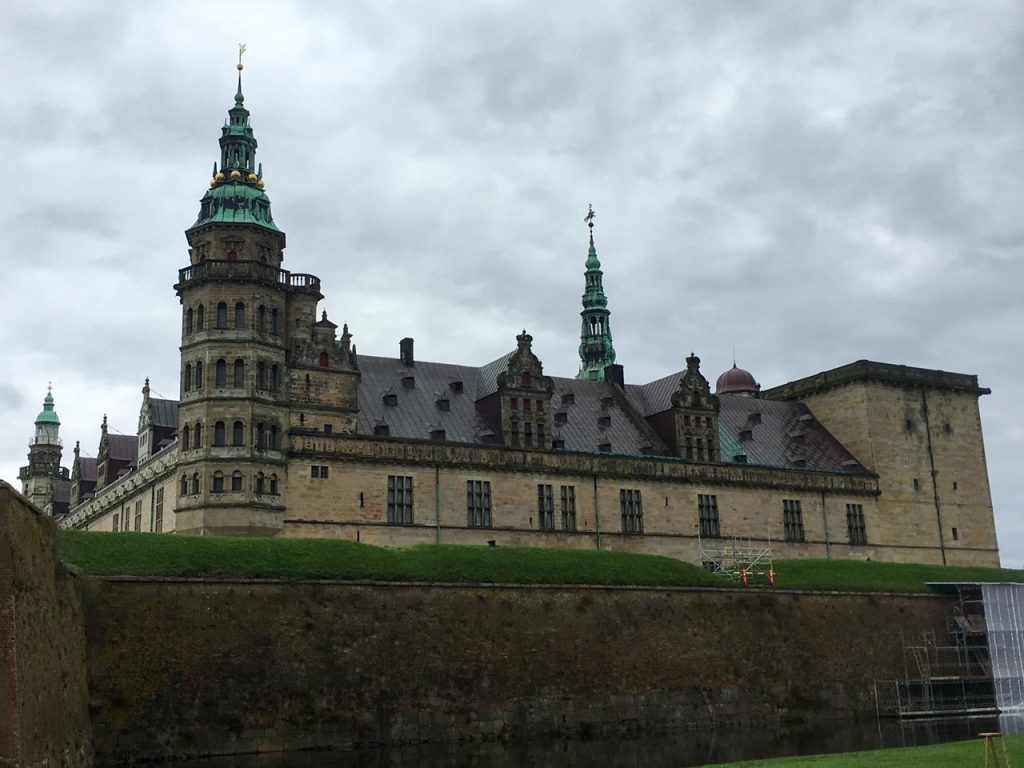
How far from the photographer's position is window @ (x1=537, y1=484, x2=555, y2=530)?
6544 centimetres

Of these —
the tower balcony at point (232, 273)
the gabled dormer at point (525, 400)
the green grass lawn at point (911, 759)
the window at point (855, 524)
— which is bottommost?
the green grass lawn at point (911, 759)

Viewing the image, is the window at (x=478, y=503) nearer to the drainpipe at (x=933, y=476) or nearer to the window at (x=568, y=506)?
the window at (x=568, y=506)

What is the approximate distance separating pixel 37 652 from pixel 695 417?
46609 millimetres

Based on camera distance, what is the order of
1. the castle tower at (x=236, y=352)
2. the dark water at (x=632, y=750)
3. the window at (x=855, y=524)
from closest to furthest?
the dark water at (x=632, y=750)
the castle tower at (x=236, y=352)
the window at (x=855, y=524)

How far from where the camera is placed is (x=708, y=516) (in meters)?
70.8

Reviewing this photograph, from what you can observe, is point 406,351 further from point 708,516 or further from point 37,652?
point 37,652

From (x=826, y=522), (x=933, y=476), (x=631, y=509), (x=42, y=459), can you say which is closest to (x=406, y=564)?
(x=631, y=509)

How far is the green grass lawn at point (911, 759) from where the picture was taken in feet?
106

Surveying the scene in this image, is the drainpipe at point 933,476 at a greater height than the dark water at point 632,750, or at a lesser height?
greater

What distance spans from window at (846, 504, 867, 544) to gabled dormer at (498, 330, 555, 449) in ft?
68.7

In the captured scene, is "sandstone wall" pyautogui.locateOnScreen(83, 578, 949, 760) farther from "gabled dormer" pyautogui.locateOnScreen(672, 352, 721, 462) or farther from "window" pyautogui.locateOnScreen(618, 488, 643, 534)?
"gabled dormer" pyautogui.locateOnScreen(672, 352, 721, 462)

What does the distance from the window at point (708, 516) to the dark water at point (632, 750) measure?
62.7 ft

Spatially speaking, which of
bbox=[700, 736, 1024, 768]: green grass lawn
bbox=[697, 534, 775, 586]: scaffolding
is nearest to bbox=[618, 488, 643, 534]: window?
bbox=[697, 534, 775, 586]: scaffolding

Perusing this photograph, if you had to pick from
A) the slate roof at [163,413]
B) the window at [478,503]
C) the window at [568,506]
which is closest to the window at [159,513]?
the slate roof at [163,413]
